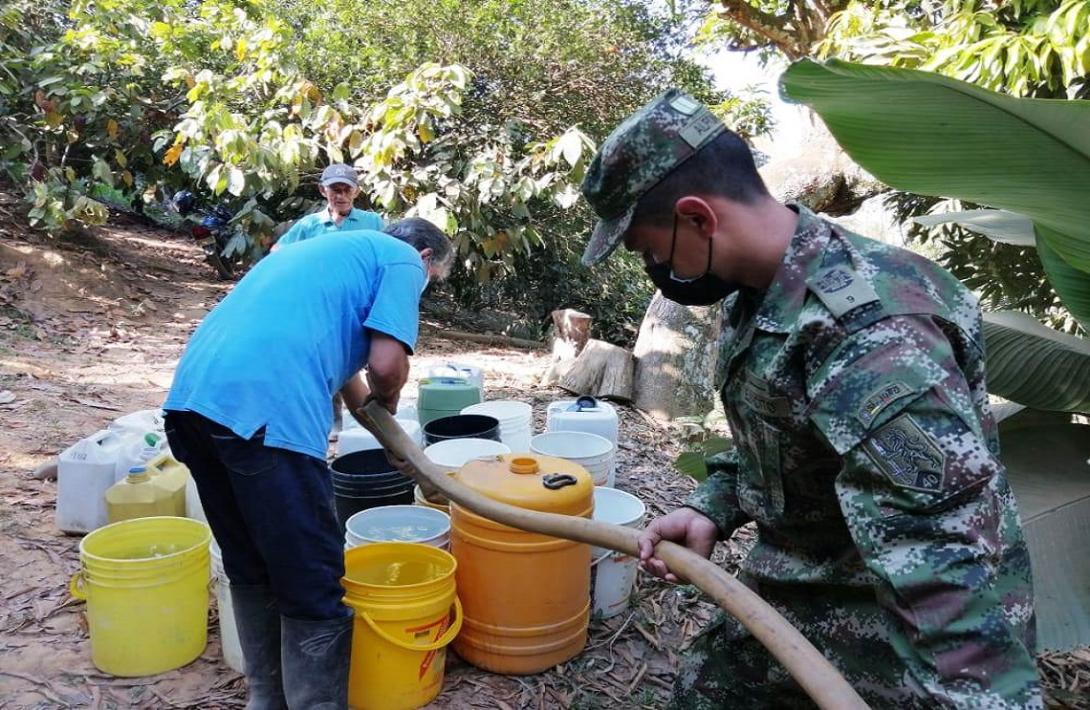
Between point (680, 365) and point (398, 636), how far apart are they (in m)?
4.02

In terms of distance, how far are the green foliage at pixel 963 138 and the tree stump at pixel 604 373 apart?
14.8ft

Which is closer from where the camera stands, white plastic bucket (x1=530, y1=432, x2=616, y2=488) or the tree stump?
white plastic bucket (x1=530, y1=432, x2=616, y2=488)

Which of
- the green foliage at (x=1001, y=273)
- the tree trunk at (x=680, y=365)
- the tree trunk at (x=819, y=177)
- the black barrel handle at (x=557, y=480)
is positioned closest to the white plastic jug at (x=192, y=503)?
the black barrel handle at (x=557, y=480)

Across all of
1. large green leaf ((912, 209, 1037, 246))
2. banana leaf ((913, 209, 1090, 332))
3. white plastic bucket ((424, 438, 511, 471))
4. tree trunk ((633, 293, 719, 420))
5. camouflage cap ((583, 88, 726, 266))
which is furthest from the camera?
tree trunk ((633, 293, 719, 420))

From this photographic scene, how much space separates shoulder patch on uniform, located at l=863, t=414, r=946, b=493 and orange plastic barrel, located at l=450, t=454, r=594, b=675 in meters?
1.62

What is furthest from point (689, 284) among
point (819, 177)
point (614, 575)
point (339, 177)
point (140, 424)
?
point (819, 177)

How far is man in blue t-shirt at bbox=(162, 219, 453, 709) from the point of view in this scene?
2250 millimetres

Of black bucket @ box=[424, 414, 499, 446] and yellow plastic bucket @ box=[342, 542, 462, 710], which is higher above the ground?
black bucket @ box=[424, 414, 499, 446]

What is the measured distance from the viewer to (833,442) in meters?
1.21

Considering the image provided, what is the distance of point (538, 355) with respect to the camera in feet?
27.5

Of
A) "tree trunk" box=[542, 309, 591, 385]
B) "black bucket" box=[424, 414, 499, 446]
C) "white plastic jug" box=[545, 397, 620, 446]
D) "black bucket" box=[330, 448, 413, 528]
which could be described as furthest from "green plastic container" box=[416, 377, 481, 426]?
"tree trunk" box=[542, 309, 591, 385]

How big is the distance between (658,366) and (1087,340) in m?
3.86

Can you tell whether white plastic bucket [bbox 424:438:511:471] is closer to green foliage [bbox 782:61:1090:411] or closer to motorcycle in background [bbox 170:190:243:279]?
green foliage [bbox 782:61:1090:411]

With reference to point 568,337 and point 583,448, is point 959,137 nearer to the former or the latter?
point 583,448
